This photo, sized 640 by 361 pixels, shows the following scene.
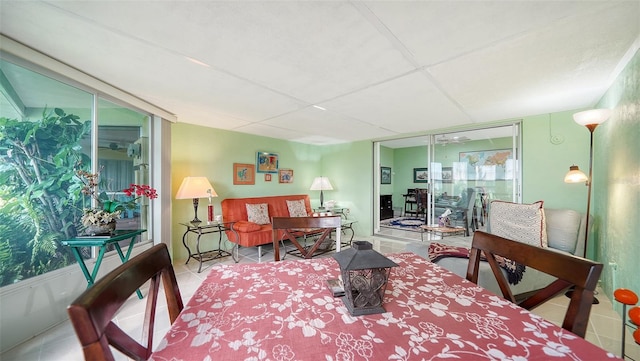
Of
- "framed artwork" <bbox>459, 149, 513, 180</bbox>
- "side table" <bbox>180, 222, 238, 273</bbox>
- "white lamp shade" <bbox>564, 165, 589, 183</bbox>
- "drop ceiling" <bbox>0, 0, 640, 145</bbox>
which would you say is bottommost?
"side table" <bbox>180, 222, 238, 273</bbox>

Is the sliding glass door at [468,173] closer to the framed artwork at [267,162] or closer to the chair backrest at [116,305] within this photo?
the framed artwork at [267,162]

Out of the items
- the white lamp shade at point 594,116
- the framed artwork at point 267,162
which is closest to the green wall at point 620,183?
Result: the white lamp shade at point 594,116

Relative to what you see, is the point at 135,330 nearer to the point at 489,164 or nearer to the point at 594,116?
the point at 594,116

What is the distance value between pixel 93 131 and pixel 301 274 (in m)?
2.64

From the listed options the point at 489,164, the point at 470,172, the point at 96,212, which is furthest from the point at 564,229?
the point at 96,212

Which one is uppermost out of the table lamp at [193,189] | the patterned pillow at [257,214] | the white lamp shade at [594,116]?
the white lamp shade at [594,116]

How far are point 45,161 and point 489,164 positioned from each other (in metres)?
5.62

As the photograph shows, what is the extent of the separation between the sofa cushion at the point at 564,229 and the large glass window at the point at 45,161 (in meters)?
4.48

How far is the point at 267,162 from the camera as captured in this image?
479 cm

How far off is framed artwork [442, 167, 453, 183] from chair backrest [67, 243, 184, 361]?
449cm

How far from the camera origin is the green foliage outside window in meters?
1.77

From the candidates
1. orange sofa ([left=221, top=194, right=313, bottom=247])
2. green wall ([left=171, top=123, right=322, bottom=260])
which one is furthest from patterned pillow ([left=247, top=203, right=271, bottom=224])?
green wall ([left=171, top=123, right=322, bottom=260])

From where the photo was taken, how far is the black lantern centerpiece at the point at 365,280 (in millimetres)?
797

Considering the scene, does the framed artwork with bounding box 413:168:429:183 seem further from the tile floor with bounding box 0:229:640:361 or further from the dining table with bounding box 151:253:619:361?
the dining table with bounding box 151:253:619:361
